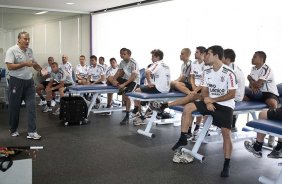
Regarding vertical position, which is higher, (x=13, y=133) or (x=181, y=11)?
(x=181, y=11)

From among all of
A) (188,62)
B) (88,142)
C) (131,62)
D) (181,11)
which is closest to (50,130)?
(88,142)

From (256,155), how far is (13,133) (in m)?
3.25

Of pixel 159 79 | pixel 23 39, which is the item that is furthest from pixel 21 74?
pixel 159 79

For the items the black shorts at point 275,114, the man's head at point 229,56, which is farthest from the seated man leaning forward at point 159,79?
the black shorts at point 275,114

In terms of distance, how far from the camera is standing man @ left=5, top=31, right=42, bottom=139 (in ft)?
13.6

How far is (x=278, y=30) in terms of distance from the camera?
509 cm

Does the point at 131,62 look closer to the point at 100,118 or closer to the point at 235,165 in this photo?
the point at 100,118

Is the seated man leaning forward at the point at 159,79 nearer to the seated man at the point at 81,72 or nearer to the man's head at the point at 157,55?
the man's head at the point at 157,55

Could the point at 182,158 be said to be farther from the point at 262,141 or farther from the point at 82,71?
the point at 82,71

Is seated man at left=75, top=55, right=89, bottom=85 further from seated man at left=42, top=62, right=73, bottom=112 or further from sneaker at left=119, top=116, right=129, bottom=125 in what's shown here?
sneaker at left=119, top=116, right=129, bottom=125

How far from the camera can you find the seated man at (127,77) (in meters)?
5.79

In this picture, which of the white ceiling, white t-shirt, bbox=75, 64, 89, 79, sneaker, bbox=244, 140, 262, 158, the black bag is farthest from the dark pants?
the white ceiling

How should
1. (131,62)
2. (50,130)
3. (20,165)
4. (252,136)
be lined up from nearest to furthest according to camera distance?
(20,165), (252,136), (50,130), (131,62)

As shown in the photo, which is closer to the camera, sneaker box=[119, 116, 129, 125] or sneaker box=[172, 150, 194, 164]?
sneaker box=[172, 150, 194, 164]
